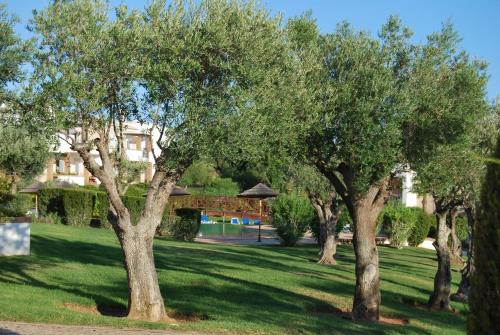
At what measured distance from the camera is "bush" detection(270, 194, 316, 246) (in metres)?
34.7

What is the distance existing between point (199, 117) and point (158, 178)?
5.31 feet

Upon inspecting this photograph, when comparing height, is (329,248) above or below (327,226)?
below

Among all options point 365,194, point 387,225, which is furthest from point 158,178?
point 387,225

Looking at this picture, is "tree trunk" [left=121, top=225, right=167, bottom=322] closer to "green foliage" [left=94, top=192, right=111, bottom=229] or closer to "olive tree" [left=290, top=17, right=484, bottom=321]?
"olive tree" [left=290, top=17, right=484, bottom=321]

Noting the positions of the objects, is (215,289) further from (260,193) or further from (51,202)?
(260,193)

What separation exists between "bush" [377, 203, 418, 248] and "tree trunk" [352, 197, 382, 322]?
22.5 meters

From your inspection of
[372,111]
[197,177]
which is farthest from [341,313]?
[197,177]

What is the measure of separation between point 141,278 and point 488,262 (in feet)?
28.9

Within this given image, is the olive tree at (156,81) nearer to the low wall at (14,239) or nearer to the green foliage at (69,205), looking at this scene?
the low wall at (14,239)

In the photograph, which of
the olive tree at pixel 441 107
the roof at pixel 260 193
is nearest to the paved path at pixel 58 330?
the olive tree at pixel 441 107

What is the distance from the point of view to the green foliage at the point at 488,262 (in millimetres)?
5117

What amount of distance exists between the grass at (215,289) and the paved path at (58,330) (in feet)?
1.33

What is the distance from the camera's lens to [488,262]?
517 cm

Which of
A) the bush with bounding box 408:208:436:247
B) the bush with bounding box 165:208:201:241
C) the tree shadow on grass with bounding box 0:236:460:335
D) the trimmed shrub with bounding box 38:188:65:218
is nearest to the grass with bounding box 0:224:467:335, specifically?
the tree shadow on grass with bounding box 0:236:460:335
